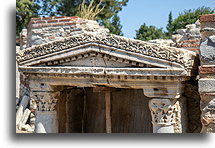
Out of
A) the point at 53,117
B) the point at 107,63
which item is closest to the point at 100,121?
the point at 53,117

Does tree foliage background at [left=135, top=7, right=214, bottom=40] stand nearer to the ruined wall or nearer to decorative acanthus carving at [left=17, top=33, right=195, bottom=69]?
the ruined wall

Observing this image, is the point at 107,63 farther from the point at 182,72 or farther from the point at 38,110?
the point at 38,110

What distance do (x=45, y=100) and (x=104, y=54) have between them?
124 centimetres

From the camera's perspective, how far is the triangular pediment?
3.62 m

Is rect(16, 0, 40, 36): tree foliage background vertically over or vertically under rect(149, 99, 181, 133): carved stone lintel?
over

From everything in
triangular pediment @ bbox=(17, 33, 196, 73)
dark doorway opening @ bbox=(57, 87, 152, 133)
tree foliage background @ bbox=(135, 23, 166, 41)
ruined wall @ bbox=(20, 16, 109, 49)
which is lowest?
dark doorway opening @ bbox=(57, 87, 152, 133)

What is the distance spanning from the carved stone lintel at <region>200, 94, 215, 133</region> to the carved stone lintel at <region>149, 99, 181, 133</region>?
470 millimetres

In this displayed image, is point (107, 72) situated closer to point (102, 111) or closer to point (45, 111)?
point (45, 111)

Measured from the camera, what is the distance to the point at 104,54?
3.97 m

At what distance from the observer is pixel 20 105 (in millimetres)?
8039

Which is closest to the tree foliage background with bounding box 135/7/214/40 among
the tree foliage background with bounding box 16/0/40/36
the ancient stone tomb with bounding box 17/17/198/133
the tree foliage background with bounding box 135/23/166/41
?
the tree foliage background with bounding box 135/23/166/41

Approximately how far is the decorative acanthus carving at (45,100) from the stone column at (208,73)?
2215mm

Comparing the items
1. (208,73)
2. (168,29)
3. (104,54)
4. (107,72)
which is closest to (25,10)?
(104,54)

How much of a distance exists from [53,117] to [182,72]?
215 centimetres
